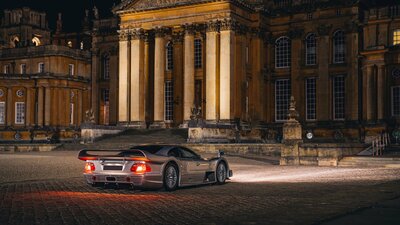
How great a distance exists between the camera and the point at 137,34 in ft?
189

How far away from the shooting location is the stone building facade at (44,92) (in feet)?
228

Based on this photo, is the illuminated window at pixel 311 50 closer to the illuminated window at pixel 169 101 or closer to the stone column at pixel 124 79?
the illuminated window at pixel 169 101

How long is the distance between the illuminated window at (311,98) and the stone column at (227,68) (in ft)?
26.0

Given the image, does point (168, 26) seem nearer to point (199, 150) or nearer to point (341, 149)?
point (199, 150)

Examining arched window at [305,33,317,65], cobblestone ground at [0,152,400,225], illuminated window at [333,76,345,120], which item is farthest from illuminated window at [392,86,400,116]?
cobblestone ground at [0,152,400,225]

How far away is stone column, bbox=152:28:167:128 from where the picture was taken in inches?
Result: 2242

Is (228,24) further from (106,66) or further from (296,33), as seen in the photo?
(106,66)

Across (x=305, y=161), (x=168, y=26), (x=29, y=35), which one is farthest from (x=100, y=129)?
(x=29, y=35)

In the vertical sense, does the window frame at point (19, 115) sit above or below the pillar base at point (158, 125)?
above

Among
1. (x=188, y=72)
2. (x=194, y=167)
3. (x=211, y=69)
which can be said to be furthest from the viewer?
(x=188, y=72)

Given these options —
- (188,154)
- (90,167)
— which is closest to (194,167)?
(188,154)

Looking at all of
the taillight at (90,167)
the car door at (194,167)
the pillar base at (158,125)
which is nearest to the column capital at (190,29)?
the pillar base at (158,125)

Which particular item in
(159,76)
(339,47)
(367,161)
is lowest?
(367,161)

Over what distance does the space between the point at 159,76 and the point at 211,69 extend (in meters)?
5.85
